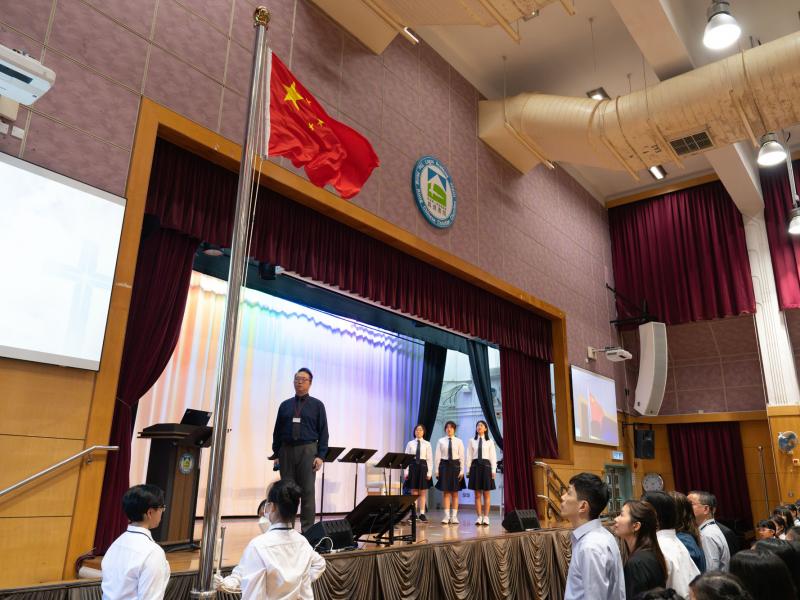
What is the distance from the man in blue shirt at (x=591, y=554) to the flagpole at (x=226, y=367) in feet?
4.54

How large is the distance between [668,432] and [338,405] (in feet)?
23.8

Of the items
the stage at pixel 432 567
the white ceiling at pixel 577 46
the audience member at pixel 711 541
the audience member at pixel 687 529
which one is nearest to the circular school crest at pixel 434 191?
the white ceiling at pixel 577 46

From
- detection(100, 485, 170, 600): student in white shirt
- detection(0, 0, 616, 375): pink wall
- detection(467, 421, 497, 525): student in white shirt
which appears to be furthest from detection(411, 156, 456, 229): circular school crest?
detection(100, 485, 170, 600): student in white shirt

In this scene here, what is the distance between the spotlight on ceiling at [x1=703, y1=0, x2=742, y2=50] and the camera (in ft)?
17.8

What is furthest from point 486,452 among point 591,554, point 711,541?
point 591,554

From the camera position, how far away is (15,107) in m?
3.80

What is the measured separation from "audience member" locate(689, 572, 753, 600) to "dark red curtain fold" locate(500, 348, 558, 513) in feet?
23.3

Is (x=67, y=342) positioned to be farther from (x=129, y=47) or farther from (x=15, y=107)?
(x=129, y=47)

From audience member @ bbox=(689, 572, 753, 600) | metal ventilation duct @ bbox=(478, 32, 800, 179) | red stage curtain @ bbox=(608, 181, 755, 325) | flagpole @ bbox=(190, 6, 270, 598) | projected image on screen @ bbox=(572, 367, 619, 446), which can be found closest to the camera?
audience member @ bbox=(689, 572, 753, 600)

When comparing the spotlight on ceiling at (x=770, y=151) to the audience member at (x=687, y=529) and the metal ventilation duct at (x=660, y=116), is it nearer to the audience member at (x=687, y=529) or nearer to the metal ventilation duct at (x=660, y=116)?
the metal ventilation duct at (x=660, y=116)

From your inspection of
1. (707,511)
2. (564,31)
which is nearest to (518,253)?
(564,31)

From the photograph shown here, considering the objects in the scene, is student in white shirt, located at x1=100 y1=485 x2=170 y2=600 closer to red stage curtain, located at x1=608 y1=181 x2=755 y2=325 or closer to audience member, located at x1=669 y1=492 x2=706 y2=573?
audience member, located at x1=669 y1=492 x2=706 y2=573

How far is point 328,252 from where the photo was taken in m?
6.43

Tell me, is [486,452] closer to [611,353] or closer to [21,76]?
[611,353]
